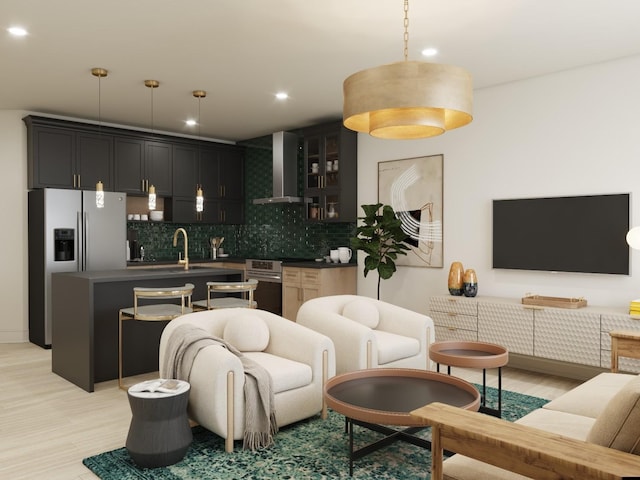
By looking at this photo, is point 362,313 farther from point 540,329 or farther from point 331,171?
point 331,171

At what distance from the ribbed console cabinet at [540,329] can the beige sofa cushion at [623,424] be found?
2907 millimetres

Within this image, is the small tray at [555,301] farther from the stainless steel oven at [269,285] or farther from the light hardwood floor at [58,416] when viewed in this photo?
the stainless steel oven at [269,285]

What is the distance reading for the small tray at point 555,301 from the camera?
4535 millimetres

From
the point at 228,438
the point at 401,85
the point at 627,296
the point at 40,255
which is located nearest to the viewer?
the point at 401,85

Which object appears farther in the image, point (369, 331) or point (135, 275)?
point (135, 275)

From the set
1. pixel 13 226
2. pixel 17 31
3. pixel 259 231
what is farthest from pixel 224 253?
pixel 17 31

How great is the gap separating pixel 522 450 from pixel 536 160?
4.09m

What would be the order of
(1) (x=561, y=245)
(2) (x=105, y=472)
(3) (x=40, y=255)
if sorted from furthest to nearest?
(3) (x=40, y=255)
(1) (x=561, y=245)
(2) (x=105, y=472)

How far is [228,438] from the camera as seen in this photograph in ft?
9.89

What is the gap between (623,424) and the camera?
5.21 feet

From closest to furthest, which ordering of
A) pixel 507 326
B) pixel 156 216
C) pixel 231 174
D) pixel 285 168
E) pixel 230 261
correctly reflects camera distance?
pixel 507 326
pixel 285 168
pixel 156 216
pixel 230 261
pixel 231 174

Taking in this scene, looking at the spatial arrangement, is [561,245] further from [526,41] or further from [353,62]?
[353,62]

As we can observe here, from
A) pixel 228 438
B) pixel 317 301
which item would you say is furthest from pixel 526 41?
pixel 228 438

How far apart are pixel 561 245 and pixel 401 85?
325 centimetres
